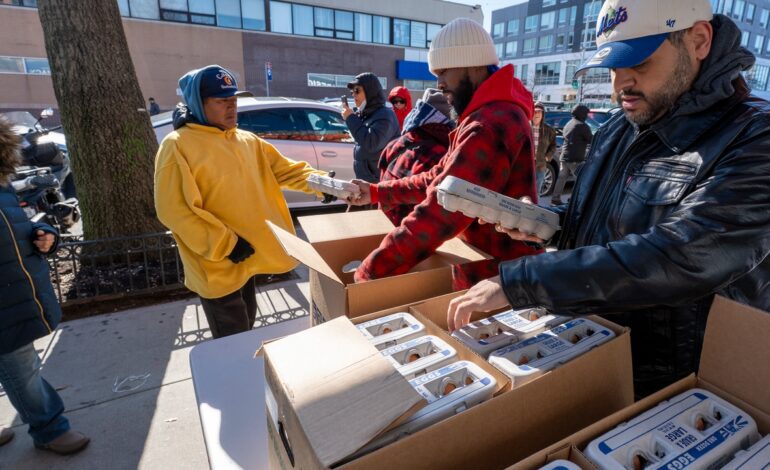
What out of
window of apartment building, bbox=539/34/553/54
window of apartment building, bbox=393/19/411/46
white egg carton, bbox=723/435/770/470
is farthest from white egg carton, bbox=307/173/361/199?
window of apartment building, bbox=539/34/553/54

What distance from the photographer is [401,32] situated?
28.2 metres

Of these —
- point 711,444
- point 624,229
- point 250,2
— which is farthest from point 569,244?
point 250,2

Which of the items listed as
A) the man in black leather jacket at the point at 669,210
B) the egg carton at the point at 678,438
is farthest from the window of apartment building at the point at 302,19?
the egg carton at the point at 678,438

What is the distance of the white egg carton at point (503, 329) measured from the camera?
3.39 feet

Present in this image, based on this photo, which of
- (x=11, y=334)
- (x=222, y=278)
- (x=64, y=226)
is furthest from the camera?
(x=64, y=226)

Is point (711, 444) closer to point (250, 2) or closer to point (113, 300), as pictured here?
point (113, 300)

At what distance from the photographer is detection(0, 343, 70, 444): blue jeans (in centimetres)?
213

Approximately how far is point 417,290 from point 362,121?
3.15 metres

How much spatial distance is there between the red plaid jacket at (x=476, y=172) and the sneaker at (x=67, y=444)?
1952mm

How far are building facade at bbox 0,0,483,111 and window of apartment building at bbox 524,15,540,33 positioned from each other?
31179mm

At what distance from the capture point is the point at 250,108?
5.97 metres

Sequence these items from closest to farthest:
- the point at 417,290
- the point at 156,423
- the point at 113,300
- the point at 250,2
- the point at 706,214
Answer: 1. the point at 706,214
2. the point at 417,290
3. the point at 156,423
4. the point at 113,300
5. the point at 250,2

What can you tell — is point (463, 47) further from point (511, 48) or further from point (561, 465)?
point (511, 48)

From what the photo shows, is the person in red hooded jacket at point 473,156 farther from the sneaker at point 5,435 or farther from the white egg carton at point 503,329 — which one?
the sneaker at point 5,435
